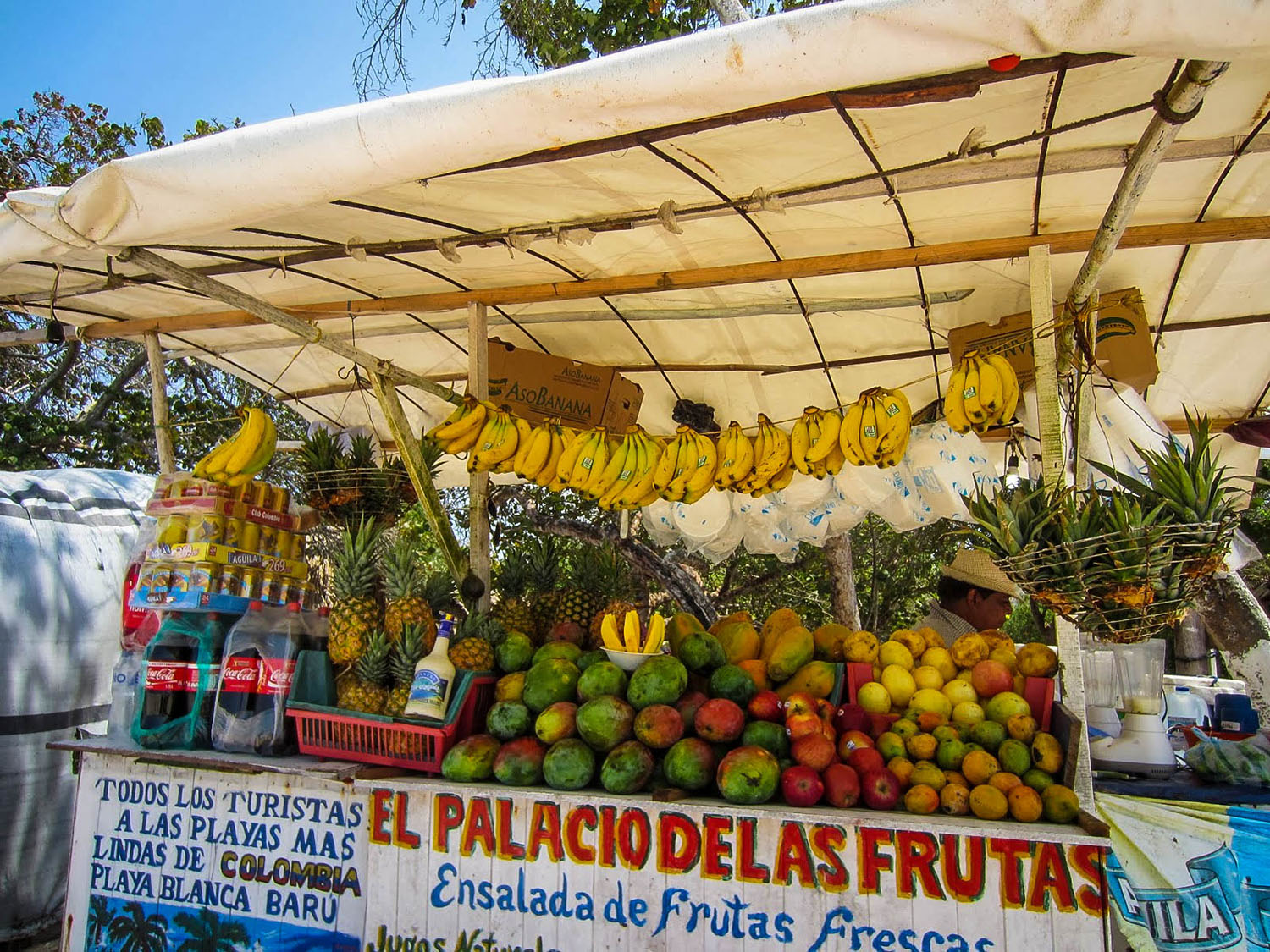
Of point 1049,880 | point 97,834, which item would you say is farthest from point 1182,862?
point 97,834

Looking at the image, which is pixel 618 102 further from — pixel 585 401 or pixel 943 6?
pixel 585 401

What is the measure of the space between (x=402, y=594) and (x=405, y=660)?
1.06 ft

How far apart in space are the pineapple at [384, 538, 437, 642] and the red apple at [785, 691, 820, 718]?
143cm

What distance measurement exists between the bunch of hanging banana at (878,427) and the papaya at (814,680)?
3.55ft

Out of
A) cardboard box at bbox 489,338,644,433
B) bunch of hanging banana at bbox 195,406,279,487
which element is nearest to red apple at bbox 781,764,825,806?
bunch of hanging banana at bbox 195,406,279,487

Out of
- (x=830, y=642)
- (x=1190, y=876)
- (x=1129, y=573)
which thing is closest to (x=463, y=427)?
(x=830, y=642)

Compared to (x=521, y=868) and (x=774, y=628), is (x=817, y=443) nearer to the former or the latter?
(x=774, y=628)

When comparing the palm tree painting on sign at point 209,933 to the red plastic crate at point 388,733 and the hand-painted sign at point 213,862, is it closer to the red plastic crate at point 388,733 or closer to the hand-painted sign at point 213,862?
the hand-painted sign at point 213,862

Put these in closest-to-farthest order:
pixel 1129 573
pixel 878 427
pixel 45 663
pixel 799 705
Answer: pixel 1129 573 < pixel 799 705 < pixel 878 427 < pixel 45 663

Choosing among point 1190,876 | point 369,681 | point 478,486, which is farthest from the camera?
point 478,486

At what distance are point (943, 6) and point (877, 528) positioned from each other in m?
8.97

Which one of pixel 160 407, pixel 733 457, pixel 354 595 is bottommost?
pixel 354 595

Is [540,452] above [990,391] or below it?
below

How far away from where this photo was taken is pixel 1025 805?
243cm
